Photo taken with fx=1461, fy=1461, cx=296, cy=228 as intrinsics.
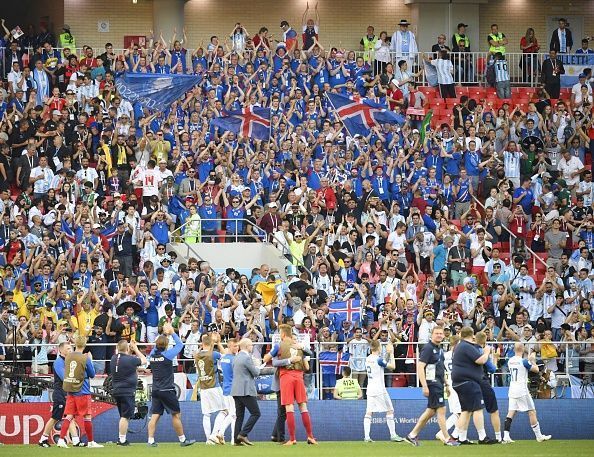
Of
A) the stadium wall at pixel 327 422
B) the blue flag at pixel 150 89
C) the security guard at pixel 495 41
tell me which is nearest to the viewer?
the stadium wall at pixel 327 422

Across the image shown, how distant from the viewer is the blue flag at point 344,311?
29.0 metres

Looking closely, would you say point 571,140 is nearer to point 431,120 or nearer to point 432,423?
point 431,120

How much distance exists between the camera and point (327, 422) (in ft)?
83.8

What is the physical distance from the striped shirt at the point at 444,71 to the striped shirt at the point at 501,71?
48.9 inches

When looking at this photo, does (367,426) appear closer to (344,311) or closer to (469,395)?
(469,395)

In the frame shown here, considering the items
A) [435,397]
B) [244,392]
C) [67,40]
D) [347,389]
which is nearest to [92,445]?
[244,392]

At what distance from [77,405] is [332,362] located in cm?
640

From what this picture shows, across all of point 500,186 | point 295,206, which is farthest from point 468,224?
point 295,206

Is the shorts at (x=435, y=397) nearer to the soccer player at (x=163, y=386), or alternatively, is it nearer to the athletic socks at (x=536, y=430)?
the athletic socks at (x=536, y=430)

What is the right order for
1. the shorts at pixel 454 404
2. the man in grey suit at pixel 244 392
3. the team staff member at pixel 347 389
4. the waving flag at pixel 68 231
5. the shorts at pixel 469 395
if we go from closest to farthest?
1. the shorts at pixel 469 395
2. the man in grey suit at pixel 244 392
3. the shorts at pixel 454 404
4. the team staff member at pixel 347 389
5. the waving flag at pixel 68 231

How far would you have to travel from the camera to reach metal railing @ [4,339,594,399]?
27438 mm

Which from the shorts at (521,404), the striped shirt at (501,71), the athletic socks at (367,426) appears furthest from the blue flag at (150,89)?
the shorts at (521,404)

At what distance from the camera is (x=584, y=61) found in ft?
134

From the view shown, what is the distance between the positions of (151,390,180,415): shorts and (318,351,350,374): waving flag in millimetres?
5515
